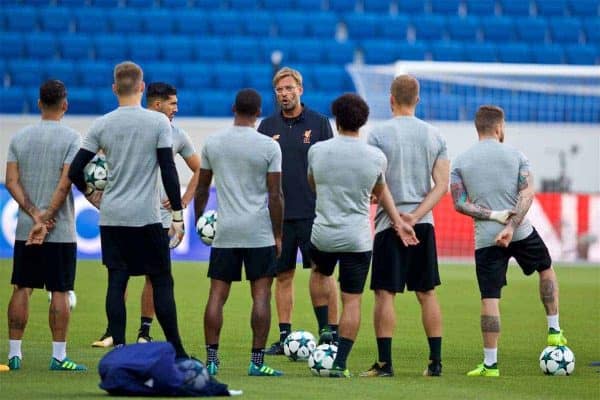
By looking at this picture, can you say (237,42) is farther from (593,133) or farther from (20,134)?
(20,134)

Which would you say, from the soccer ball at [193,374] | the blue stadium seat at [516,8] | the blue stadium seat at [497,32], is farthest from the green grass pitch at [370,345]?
the blue stadium seat at [516,8]

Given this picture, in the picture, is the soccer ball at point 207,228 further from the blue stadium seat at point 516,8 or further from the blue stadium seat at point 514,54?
the blue stadium seat at point 516,8

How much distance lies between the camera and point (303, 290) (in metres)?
18.2

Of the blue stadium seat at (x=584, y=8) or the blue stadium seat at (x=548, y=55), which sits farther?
the blue stadium seat at (x=584, y=8)

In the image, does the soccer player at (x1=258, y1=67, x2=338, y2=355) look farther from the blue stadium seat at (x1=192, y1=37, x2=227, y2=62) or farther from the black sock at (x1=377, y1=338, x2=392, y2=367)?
the blue stadium seat at (x1=192, y1=37, x2=227, y2=62)

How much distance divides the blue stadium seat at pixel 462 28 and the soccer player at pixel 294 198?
22303mm

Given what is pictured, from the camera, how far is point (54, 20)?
32.0 meters

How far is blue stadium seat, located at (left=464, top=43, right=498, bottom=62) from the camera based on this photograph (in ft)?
106

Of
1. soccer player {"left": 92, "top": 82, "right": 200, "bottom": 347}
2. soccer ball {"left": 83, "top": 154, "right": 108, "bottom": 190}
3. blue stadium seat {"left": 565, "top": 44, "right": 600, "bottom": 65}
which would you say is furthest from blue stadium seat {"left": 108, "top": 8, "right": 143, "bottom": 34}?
soccer ball {"left": 83, "top": 154, "right": 108, "bottom": 190}

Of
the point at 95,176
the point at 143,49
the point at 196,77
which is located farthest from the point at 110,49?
the point at 95,176

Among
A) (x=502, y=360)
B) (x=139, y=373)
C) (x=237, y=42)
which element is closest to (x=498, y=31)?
(x=237, y=42)

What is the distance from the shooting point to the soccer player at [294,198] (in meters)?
11.2

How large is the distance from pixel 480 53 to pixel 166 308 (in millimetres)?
24243

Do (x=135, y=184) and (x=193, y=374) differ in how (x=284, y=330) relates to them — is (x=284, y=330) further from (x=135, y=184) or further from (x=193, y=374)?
(x=193, y=374)
